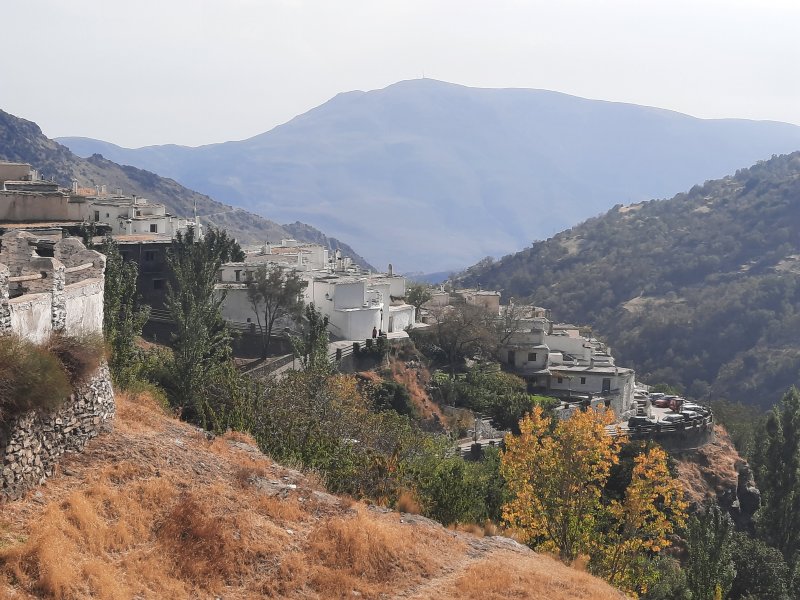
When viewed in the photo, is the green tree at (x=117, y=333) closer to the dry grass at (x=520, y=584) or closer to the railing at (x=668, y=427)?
the dry grass at (x=520, y=584)

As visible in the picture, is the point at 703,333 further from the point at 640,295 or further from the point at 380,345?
the point at 380,345

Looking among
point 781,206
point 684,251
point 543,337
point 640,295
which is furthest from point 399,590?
point 781,206

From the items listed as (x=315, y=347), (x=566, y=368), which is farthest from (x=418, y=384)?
(x=315, y=347)

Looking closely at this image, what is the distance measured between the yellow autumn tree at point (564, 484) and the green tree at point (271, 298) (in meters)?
19.0

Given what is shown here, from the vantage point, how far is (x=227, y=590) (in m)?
9.23

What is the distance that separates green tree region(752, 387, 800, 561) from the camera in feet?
103

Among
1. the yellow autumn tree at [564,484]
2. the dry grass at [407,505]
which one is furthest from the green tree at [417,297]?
the dry grass at [407,505]

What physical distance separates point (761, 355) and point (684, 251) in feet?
103

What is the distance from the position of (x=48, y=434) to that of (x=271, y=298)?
2355 centimetres

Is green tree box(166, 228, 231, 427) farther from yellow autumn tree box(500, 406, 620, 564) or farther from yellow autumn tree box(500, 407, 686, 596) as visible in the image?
yellow autumn tree box(500, 407, 686, 596)

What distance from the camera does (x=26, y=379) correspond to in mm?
9570

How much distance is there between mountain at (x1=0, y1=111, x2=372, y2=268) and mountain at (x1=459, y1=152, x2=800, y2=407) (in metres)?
30.2

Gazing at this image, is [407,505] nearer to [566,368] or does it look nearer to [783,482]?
[783,482]

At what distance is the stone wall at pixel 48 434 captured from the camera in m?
9.45
